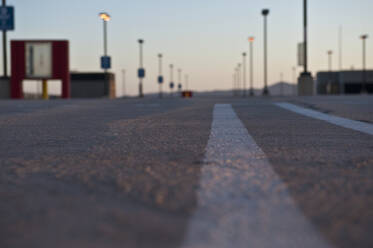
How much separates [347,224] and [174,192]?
30.4 inches

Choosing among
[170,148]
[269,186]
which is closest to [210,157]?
[170,148]

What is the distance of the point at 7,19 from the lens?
30.6 metres

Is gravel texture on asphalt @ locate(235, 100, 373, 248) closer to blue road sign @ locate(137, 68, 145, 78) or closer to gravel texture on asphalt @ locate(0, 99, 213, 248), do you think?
gravel texture on asphalt @ locate(0, 99, 213, 248)

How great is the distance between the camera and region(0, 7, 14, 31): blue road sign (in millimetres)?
30391

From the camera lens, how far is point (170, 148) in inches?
143

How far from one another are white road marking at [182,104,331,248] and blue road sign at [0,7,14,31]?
30875 mm

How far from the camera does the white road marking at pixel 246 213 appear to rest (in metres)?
1.40

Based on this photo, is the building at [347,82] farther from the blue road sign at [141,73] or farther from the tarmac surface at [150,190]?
the tarmac surface at [150,190]

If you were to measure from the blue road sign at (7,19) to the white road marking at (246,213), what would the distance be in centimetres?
3087

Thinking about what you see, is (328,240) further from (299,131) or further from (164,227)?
(299,131)

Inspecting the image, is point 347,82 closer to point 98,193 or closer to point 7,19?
point 7,19

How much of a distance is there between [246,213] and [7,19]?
32.2 metres

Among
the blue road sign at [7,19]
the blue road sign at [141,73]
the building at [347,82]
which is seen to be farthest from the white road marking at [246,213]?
the building at [347,82]

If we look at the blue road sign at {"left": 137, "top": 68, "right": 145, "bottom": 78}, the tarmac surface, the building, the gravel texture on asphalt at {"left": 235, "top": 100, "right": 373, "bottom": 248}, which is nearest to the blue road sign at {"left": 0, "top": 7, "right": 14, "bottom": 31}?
the blue road sign at {"left": 137, "top": 68, "right": 145, "bottom": 78}
